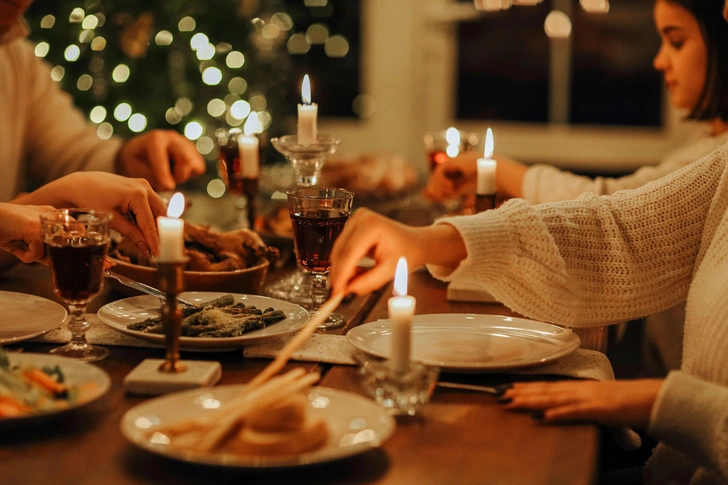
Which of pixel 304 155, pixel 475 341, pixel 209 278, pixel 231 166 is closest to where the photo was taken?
pixel 475 341

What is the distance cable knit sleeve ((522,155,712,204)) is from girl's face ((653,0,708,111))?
0.60ft

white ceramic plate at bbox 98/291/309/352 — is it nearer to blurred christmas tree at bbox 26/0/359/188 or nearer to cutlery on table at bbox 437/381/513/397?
cutlery on table at bbox 437/381/513/397

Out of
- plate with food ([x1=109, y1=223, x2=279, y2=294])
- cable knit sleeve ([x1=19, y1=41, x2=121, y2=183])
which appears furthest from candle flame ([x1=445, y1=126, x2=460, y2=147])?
cable knit sleeve ([x1=19, y1=41, x2=121, y2=183])

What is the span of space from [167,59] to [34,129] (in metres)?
0.99

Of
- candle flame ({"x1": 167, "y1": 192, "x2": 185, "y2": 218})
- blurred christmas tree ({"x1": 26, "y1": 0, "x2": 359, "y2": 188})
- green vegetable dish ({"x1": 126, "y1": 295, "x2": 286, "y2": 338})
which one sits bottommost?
green vegetable dish ({"x1": 126, "y1": 295, "x2": 286, "y2": 338})

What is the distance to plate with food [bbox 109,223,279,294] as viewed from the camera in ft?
5.23

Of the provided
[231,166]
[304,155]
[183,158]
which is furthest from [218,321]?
[183,158]

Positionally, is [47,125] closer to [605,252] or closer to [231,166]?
[231,166]

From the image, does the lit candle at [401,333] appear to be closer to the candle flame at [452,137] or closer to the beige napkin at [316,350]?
the beige napkin at [316,350]

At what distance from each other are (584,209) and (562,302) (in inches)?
6.5

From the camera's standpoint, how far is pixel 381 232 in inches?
49.8

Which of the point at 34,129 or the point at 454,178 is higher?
the point at 34,129

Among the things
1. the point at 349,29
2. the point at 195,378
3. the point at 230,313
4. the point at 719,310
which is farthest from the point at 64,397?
the point at 349,29

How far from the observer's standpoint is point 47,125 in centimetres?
277
